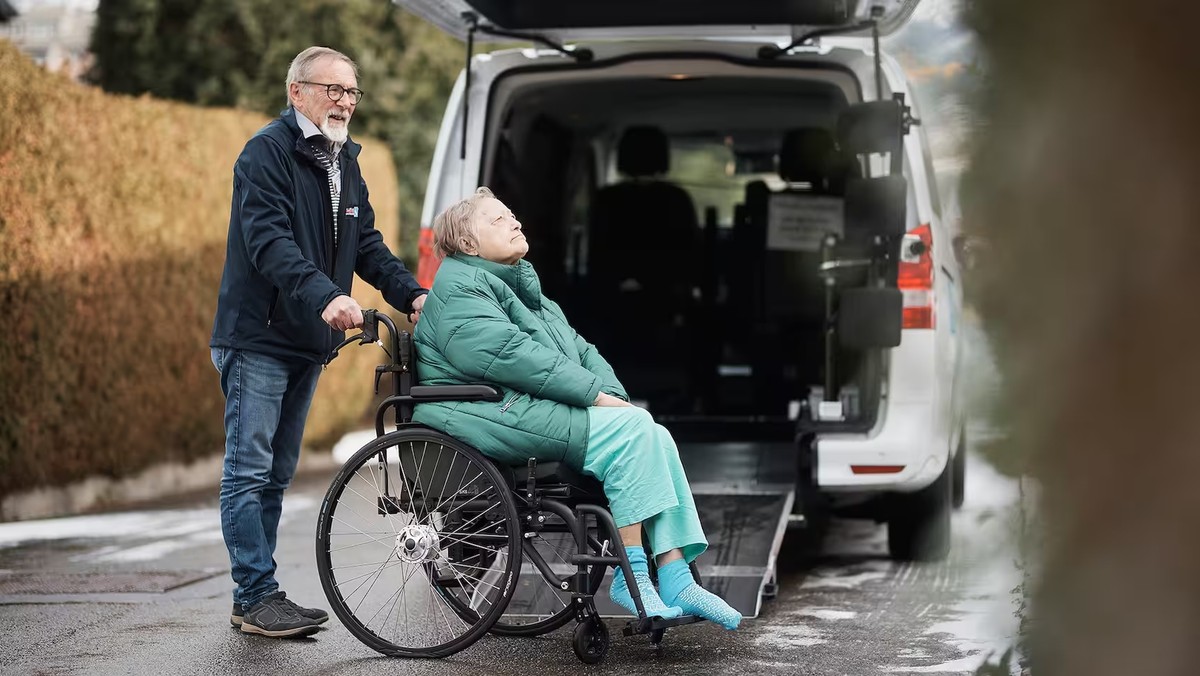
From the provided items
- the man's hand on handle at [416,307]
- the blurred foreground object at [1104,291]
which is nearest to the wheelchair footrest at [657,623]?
the man's hand on handle at [416,307]

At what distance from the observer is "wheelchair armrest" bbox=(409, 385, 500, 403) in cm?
459

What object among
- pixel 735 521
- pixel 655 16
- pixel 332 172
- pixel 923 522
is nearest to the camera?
pixel 332 172

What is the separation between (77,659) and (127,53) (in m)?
13.9

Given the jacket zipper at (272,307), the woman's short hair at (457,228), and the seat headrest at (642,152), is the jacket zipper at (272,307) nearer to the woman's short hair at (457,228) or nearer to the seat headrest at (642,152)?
the woman's short hair at (457,228)

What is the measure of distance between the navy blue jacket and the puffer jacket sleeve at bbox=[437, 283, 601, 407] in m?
0.41

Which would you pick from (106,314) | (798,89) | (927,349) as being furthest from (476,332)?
(106,314)

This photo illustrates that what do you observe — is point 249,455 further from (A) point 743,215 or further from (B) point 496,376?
(A) point 743,215

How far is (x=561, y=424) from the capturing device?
15.1 feet

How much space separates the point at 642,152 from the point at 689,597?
166 inches

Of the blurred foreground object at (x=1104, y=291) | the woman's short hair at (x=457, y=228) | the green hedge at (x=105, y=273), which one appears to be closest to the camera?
the blurred foreground object at (x=1104, y=291)

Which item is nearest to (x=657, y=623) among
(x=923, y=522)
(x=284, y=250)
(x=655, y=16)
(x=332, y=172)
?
(x=284, y=250)

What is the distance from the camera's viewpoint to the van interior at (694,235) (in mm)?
7926

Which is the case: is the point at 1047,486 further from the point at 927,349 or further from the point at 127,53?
the point at 127,53

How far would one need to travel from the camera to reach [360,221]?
17.8 ft
